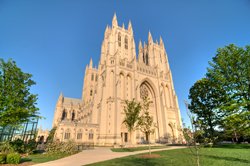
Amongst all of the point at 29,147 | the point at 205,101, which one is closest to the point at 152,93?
the point at 205,101

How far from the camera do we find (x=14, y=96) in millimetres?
13805

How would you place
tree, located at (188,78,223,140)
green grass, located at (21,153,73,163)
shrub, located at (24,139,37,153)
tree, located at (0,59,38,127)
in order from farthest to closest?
1. tree, located at (188,78,223,140)
2. shrub, located at (24,139,37,153)
3. tree, located at (0,59,38,127)
4. green grass, located at (21,153,73,163)

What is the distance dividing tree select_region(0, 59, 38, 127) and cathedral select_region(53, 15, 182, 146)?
17.8 meters

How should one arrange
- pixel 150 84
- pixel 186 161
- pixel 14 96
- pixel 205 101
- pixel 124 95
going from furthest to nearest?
pixel 150 84, pixel 124 95, pixel 205 101, pixel 14 96, pixel 186 161

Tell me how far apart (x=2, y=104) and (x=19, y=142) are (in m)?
7.00

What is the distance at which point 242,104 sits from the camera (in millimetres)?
13867

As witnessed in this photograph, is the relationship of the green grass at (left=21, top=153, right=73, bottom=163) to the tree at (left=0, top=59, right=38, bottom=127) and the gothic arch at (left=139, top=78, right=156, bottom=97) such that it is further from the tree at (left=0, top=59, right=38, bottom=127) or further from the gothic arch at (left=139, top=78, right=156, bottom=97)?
the gothic arch at (left=139, top=78, right=156, bottom=97)

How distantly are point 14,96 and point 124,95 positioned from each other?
86.6 ft

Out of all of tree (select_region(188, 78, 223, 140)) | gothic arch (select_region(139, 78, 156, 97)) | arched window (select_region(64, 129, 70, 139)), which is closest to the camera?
tree (select_region(188, 78, 223, 140))

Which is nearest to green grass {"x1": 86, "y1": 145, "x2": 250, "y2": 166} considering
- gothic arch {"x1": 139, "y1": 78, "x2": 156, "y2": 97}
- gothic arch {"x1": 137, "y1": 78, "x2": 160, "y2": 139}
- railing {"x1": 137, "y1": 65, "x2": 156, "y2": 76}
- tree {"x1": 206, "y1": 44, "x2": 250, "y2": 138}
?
tree {"x1": 206, "y1": 44, "x2": 250, "y2": 138}

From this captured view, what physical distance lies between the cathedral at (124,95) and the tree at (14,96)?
17.8m

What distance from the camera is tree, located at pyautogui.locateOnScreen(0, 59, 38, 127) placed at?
12.8 meters

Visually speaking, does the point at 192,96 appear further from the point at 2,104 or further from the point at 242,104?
the point at 2,104

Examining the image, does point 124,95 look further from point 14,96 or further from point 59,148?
point 14,96
